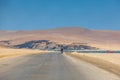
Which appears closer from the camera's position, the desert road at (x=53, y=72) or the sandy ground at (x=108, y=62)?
the desert road at (x=53, y=72)

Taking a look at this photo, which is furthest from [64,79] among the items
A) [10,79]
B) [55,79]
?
[10,79]

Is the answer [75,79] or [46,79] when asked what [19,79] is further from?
[75,79]

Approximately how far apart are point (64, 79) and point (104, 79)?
2.22 m

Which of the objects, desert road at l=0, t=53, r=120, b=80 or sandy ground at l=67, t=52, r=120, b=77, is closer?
desert road at l=0, t=53, r=120, b=80

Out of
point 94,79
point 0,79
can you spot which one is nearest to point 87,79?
point 94,79

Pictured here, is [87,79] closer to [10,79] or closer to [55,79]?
[55,79]

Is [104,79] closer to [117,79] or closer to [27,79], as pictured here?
[117,79]

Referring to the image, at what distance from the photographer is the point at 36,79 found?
19.3 meters

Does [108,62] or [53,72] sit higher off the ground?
[108,62]

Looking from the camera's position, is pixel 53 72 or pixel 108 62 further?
pixel 108 62

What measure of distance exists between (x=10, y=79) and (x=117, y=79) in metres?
5.90

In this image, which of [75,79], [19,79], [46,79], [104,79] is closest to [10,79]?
[19,79]

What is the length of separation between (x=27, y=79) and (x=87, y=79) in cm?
334

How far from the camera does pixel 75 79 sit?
19.5 metres
